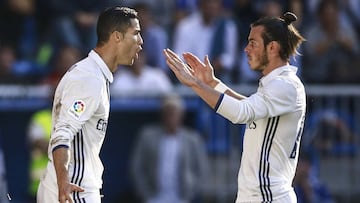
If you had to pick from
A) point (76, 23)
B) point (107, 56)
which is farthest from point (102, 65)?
point (76, 23)

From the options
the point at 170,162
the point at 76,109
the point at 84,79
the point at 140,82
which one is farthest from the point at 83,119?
the point at 140,82

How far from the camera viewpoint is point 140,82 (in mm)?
15969

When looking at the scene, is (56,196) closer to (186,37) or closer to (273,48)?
(273,48)

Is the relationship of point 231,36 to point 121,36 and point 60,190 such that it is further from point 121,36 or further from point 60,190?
point 60,190

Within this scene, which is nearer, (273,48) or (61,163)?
(61,163)

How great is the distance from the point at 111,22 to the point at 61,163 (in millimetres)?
1313

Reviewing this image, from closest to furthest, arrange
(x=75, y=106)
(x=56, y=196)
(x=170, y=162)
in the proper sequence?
(x=75, y=106), (x=56, y=196), (x=170, y=162)

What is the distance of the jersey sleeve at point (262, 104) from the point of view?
32.9ft

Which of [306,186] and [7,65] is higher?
[7,65]

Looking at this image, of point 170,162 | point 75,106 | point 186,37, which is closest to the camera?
point 75,106

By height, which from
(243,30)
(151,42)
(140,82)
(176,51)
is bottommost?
(140,82)

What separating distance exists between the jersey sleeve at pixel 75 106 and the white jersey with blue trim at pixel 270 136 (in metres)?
0.99

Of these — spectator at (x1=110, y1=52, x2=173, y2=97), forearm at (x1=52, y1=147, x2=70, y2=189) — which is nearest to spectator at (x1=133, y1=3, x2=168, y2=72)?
spectator at (x1=110, y1=52, x2=173, y2=97)

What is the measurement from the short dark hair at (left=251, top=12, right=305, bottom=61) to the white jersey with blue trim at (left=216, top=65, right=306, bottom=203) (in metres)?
0.17
